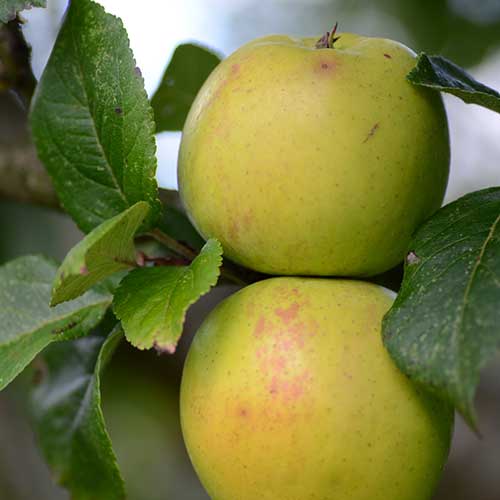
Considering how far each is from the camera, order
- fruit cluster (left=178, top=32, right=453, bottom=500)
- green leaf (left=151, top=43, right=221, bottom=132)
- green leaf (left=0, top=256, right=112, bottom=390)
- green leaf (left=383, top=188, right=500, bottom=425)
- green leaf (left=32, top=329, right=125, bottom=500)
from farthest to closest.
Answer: green leaf (left=151, top=43, right=221, bottom=132) → green leaf (left=32, top=329, right=125, bottom=500) → green leaf (left=0, top=256, right=112, bottom=390) → fruit cluster (left=178, top=32, right=453, bottom=500) → green leaf (left=383, top=188, right=500, bottom=425)

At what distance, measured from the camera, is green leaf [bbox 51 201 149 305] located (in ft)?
2.07

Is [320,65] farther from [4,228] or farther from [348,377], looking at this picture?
[4,228]

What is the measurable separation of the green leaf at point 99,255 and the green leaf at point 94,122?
0.17 ft

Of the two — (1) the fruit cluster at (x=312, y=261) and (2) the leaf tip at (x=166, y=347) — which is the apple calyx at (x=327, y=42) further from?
(2) the leaf tip at (x=166, y=347)

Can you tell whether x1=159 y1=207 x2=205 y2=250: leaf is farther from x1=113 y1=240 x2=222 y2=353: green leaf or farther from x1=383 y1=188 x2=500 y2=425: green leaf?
x1=383 y1=188 x2=500 y2=425: green leaf

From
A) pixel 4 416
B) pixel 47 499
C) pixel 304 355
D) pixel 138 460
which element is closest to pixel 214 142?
pixel 304 355

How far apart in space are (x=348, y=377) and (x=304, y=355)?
0.04 meters

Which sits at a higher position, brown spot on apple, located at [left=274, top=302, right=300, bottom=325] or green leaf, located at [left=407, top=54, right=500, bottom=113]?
green leaf, located at [left=407, top=54, right=500, bottom=113]

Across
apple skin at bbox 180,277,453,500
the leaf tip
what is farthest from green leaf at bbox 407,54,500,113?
the leaf tip

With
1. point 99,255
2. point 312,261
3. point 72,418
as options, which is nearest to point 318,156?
point 312,261

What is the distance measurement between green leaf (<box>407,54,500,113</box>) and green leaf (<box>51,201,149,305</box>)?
27 centimetres

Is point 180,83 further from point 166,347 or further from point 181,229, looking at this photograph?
point 166,347

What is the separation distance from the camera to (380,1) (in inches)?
72.7

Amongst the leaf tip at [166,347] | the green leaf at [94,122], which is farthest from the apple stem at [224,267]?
the leaf tip at [166,347]
